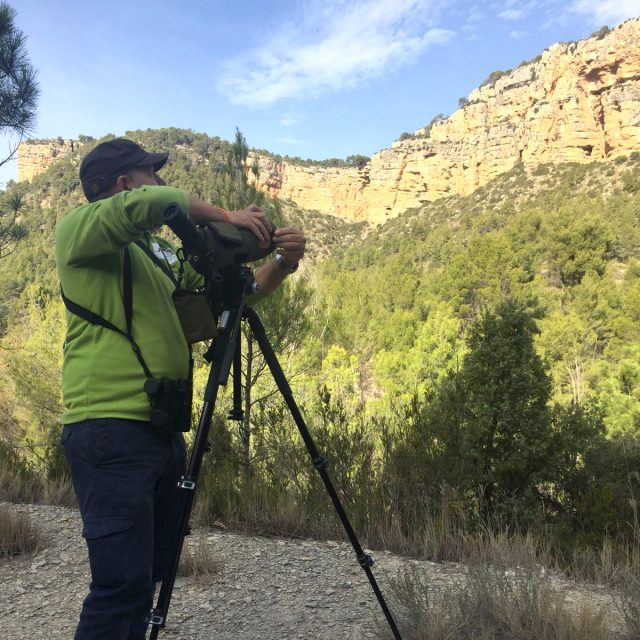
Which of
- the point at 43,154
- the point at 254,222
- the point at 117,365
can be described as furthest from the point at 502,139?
the point at 117,365

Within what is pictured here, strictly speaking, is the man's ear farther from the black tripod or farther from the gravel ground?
the gravel ground

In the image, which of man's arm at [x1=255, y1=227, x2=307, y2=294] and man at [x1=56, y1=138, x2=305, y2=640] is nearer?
man at [x1=56, y1=138, x2=305, y2=640]

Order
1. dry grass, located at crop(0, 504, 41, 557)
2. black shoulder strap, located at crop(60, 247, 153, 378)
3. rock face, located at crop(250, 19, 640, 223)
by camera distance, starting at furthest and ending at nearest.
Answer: rock face, located at crop(250, 19, 640, 223) → dry grass, located at crop(0, 504, 41, 557) → black shoulder strap, located at crop(60, 247, 153, 378)

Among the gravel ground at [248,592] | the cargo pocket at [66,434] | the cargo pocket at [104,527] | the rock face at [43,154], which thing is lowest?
the gravel ground at [248,592]

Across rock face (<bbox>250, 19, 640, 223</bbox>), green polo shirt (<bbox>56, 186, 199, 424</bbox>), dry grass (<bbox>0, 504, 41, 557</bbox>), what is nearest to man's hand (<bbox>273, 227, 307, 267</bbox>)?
green polo shirt (<bbox>56, 186, 199, 424</bbox>)

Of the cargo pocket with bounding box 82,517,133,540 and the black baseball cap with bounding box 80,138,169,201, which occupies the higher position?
the black baseball cap with bounding box 80,138,169,201

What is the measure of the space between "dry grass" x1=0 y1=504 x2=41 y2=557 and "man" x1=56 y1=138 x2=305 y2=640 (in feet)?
6.19

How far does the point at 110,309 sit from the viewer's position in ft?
4.15

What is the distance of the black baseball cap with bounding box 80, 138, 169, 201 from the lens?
4.60 feet

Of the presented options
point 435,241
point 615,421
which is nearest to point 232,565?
point 615,421

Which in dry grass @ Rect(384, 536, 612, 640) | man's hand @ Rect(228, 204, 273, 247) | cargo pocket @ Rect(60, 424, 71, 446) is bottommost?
dry grass @ Rect(384, 536, 612, 640)

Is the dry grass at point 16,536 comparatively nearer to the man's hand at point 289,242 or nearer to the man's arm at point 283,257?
the man's arm at point 283,257

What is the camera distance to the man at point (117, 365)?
1.16 meters

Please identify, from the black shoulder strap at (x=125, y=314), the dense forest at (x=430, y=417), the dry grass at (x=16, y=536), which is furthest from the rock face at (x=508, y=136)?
the black shoulder strap at (x=125, y=314)
